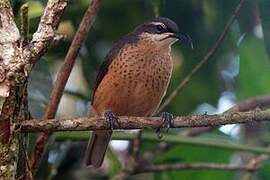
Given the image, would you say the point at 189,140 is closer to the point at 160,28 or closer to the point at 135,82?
the point at 135,82

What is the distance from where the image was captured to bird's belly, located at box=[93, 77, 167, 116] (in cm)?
380

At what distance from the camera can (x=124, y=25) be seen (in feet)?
14.3

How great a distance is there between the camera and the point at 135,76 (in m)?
3.81

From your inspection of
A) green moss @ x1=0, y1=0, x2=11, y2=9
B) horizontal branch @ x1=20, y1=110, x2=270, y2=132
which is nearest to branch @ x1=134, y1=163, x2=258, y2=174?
horizontal branch @ x1=20, y1=110, x2=270, y2=132

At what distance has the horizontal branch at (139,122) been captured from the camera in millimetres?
2533

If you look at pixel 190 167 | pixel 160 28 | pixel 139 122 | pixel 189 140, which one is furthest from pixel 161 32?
pixel 139 122

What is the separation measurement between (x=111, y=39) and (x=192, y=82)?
0.56 meters

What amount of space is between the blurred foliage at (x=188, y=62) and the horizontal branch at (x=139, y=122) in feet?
3.70

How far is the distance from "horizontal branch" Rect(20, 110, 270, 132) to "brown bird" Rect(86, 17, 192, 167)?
3.64 ft

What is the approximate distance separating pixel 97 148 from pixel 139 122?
53.2 inches

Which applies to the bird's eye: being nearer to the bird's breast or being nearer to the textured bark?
the bird's breast

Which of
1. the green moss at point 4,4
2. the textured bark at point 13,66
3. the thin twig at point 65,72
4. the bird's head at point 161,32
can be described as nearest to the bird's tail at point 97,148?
the bird's head at point 161,32

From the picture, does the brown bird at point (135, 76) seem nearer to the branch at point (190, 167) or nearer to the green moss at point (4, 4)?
the branch at point (190, 167)

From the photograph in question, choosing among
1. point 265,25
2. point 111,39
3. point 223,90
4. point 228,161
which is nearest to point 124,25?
point 111,39
